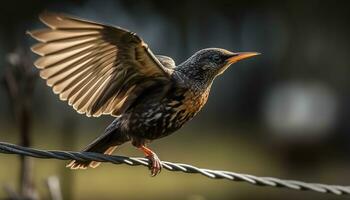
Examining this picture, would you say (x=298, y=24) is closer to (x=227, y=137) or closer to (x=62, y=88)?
(x=227, y=137)

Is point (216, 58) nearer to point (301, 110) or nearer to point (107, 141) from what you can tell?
point (107, 141)

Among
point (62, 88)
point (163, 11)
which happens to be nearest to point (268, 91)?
point (163, 11)

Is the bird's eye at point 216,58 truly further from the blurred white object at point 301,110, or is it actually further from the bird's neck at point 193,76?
the blurred white object at point 301,110

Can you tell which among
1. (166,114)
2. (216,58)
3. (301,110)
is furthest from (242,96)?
(166,114)

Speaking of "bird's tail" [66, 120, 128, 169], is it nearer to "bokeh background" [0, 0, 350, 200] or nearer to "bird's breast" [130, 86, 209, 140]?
"bird's breast" [130, 86, 209, 140]

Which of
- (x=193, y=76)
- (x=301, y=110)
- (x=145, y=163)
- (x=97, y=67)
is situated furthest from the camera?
(x=301, y=110)

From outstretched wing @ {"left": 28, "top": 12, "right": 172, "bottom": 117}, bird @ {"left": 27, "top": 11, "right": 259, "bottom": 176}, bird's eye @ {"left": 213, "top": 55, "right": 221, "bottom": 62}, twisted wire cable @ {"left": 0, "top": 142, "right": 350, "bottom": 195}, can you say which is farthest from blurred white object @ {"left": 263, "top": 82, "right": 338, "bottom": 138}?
twisted wire cable @ {"left": 0, "top": 142, "right": 350, "bottom": 195}

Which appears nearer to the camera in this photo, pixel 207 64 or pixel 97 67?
pixel 97 67
